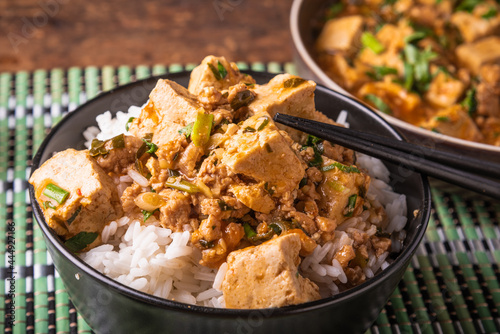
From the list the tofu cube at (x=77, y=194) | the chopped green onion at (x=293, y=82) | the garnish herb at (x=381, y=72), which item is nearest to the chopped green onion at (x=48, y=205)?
the tofu cube at (x=77, y=194)

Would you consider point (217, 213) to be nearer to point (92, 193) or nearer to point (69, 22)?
point (92, 193)

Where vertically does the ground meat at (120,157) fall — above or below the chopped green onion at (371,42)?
above

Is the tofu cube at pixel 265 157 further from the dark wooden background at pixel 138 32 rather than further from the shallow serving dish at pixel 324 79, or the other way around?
the dark wooden background at pixel 138 32

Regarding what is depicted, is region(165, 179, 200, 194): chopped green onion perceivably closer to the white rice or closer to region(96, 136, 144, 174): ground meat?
the white rice

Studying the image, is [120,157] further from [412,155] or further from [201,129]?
[412,155]

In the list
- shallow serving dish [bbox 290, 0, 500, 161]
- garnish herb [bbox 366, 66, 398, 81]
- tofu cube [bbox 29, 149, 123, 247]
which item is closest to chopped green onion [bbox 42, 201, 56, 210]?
tofu cube [bbox 29, 149, 123, 247]

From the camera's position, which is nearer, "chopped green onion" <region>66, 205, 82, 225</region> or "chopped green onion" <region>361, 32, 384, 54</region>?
"chopped green onion" <region>66, 205, 82, 225</region>
